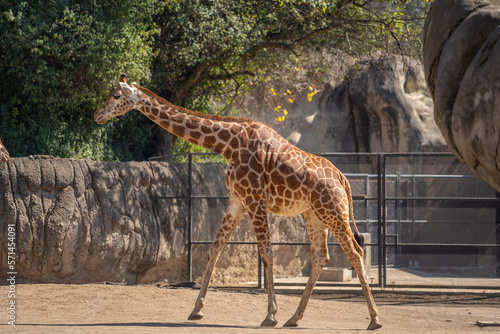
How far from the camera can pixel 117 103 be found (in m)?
7.63

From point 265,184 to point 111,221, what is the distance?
3608 mm

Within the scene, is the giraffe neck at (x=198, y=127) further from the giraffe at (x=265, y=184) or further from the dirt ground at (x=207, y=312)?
the dirt ground at (x=207, y=312)

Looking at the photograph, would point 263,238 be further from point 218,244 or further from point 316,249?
point 316,249

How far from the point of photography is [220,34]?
13.3 meters

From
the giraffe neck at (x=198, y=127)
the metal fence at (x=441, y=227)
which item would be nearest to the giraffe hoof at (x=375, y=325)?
the giraffe neck at (x=198, y=127)

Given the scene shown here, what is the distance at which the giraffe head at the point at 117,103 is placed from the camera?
7590 mm

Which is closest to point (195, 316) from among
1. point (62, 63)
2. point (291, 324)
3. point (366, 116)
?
point (291, 324)

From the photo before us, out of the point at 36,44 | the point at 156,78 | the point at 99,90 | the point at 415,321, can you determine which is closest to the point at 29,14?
the point at 36,44

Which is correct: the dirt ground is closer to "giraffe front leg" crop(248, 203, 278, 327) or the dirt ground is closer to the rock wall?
"giraffe front leg" crop(248, 203, 278, 327)

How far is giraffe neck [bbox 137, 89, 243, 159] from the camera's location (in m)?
7.59

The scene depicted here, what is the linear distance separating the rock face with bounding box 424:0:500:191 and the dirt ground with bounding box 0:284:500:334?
3986mm

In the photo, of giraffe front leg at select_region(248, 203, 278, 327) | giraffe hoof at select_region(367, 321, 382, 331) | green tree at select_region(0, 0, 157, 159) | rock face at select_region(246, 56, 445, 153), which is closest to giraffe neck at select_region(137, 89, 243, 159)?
giraffe front leg at select_region(248, 203, 278, 327)

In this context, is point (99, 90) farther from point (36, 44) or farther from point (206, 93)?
point (206, 93)

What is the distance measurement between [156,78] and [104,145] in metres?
1.88
